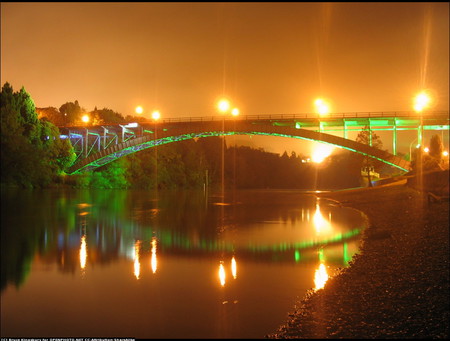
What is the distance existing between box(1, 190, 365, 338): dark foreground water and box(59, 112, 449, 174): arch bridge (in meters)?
35.6

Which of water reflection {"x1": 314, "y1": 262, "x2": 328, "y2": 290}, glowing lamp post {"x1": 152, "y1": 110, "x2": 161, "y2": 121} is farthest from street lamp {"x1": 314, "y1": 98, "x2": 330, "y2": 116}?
water reflection {"x1": 314, "y1": 262, "x2": 328, "y2": 290}

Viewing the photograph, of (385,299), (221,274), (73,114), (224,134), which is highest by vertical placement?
(73,114)

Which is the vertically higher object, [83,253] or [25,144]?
[25,144]

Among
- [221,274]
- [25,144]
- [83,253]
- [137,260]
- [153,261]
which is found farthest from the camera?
[25,144]

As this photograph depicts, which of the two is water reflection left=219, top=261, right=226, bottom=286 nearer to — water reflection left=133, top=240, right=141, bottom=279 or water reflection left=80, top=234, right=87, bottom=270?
water reflection left=133, top=240, right=141, bottom=279

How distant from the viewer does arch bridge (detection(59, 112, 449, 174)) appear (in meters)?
49.0

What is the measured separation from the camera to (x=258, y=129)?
182ft

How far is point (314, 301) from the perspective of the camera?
23.7 ft

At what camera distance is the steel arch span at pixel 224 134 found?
50.9 metres

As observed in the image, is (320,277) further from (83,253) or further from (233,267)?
(83,253)

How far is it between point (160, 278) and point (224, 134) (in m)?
50.2

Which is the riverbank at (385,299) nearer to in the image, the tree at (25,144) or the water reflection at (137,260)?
the water reflection at (137,260)

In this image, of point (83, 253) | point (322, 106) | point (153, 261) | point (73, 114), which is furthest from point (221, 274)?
point (73, 114)

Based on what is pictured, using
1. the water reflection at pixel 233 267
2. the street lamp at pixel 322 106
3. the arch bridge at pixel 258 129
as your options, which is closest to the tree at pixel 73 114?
the arch bridge at pixel 258 129
